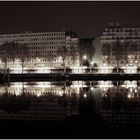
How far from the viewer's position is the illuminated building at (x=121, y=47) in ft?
164

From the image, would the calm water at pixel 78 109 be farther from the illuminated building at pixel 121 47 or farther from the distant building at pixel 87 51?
the distant building at pixel 87 51

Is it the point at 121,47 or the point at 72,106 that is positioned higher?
the point at 121,47

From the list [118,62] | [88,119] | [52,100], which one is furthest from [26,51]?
[88,119]

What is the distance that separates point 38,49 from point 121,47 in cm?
1355

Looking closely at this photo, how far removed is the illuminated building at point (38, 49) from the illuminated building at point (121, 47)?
4.11m

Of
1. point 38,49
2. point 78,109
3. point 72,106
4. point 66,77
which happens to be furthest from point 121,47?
point 78,109

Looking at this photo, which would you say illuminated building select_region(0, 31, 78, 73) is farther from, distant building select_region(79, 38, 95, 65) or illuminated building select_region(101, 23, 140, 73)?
illuminated building select_region(101, 23, 140, 73)

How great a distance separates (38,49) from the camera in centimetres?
6000

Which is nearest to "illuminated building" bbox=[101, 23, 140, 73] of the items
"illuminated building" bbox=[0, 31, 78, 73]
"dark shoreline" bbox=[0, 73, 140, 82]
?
"illuminated building" bbox=[0, 31, 78, 73]

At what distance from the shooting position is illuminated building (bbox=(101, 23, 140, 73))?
5003 cm

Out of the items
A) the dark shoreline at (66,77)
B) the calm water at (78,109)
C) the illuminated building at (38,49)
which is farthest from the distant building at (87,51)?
the calm water at (78,109)

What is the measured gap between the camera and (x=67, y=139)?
1085cm

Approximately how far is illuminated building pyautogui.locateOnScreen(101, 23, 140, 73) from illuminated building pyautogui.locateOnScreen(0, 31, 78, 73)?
4.11 m

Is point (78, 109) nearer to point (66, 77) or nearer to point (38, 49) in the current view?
point (66, 77)
